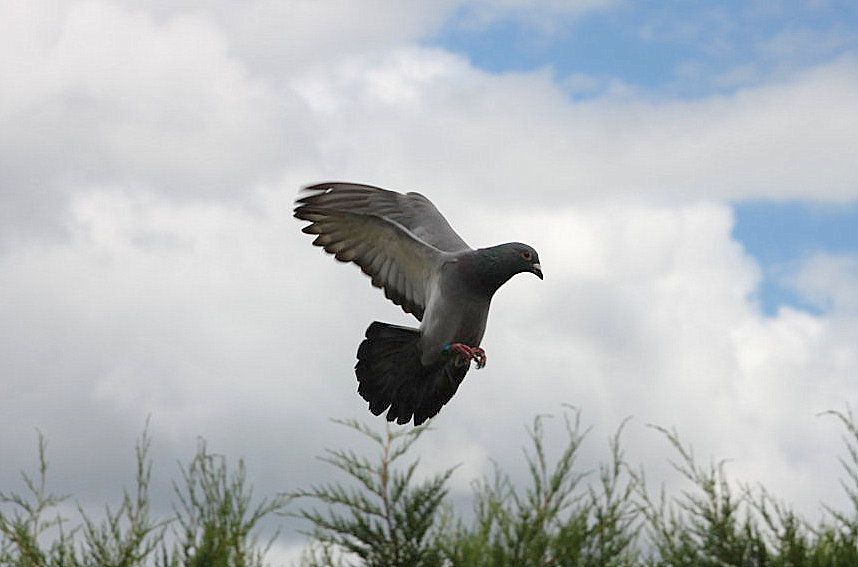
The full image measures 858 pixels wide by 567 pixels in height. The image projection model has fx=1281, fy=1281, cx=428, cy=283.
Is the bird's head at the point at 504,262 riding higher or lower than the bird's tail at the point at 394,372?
higher

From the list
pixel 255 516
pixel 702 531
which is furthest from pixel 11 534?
pixel 702 531

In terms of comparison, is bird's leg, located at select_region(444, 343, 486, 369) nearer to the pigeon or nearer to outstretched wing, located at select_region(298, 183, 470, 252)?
the pigeon

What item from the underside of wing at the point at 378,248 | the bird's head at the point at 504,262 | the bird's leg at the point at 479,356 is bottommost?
the bird's leg at the point at 479,356

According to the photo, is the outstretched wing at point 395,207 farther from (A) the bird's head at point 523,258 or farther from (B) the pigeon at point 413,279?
(A) the bird's head at point 523,258

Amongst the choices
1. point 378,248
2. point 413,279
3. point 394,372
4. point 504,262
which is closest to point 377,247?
point 378,248

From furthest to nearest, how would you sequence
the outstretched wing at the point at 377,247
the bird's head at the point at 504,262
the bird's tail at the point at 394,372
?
the outstretched wing at the point at 377,247 → the bird's tail at the point at 394,372 → the bird's head at the point at 504,262

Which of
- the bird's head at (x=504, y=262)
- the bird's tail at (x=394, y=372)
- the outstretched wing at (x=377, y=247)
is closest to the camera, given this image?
the bird's head at (x=504, y=262)

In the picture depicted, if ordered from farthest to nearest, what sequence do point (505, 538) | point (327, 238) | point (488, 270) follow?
point (327, 238) < point (488, 270) < point (505, 538)

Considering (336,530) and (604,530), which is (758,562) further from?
(336,530)

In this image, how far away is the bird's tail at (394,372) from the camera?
9531 millimetres

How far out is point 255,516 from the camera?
844cm

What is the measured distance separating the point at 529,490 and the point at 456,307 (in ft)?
5.39

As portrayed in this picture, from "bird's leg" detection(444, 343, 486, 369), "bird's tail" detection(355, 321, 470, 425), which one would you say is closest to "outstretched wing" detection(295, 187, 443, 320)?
"bird's tail" detection(355, 321, 470, 425)

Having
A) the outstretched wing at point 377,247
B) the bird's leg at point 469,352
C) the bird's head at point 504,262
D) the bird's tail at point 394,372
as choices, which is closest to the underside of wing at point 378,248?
the outstretched wing at point 377,247
